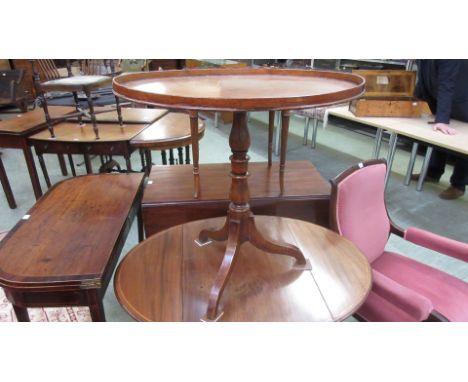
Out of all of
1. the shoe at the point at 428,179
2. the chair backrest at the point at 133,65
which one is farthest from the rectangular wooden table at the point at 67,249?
the chair backrest at the point at 133,65

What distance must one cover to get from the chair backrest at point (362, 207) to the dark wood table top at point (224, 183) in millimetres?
238

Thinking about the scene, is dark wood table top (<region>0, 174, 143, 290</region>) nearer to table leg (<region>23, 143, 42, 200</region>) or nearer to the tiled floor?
the tiled floor

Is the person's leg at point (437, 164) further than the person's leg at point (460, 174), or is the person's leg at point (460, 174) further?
the person's leg at point (437, 164)

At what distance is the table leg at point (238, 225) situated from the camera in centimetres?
86

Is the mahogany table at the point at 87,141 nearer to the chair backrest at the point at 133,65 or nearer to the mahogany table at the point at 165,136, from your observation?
the mahogany table at the point at 165,136

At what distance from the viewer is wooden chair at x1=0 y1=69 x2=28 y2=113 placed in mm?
3869

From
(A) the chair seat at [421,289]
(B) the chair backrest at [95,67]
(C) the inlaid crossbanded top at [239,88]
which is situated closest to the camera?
(C) the inlaid crossbanded top at [239,88]

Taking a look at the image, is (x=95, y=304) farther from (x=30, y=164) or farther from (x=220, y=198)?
(x=30, y=164)

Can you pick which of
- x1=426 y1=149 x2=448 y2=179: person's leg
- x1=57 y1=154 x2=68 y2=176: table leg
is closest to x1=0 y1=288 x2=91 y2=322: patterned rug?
x1=57 y1=154 x2=68 y2=176: table leg

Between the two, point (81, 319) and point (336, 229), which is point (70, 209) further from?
point (336, 229)

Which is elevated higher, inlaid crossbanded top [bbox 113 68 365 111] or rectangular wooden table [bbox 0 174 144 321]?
inlaid crossbanded top [bbox 113 68 365 111]

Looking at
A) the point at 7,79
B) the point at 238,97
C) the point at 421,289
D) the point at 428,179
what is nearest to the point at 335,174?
the point at 428,179

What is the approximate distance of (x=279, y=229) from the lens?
124 centimetres

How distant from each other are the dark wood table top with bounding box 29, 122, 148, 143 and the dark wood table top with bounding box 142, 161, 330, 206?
47cm
